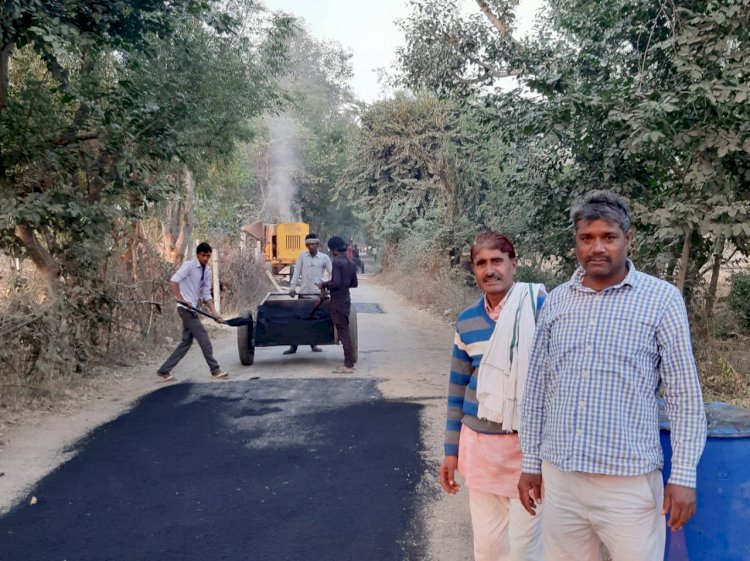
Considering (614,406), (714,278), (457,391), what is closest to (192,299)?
(714,278)

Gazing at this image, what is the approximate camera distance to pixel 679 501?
230 centimetres

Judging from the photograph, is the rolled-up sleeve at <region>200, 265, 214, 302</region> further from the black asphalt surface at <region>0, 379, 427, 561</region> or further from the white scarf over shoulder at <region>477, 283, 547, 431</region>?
the white scarf over shoulder at <region>477, 283, 547, 431</region>

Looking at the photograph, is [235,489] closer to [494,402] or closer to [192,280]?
[494,402]

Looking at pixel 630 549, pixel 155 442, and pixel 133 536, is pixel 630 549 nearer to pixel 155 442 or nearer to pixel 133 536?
pixel 133 536

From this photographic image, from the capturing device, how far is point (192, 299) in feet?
30.5

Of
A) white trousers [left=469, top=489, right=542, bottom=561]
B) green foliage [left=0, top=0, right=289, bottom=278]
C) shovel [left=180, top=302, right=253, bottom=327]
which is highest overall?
green foliage [left=0, top=0, right=289, bottom=278]

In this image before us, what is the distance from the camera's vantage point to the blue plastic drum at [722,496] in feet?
9.12

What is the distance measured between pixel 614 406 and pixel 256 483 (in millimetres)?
3558

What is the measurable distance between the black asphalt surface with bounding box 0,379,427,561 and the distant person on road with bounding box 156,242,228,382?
4.75 ft

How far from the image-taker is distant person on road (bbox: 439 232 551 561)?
2969mm

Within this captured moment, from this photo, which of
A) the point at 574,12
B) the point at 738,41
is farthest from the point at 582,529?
the point at 574,12

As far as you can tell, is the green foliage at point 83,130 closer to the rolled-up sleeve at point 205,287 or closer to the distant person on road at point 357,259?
the rolled-up sleeve at point 205,287

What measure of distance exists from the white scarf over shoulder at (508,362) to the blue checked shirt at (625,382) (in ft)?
1.38

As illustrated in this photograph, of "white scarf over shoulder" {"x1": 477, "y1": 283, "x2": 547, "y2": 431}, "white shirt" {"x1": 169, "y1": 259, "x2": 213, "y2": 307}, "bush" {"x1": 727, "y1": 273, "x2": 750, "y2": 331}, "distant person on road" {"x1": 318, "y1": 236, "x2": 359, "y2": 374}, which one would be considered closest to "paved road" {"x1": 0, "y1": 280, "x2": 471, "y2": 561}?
"distant person on road" {"x1": 318, "y1": 236, "x2": 359, "y2": 374}
